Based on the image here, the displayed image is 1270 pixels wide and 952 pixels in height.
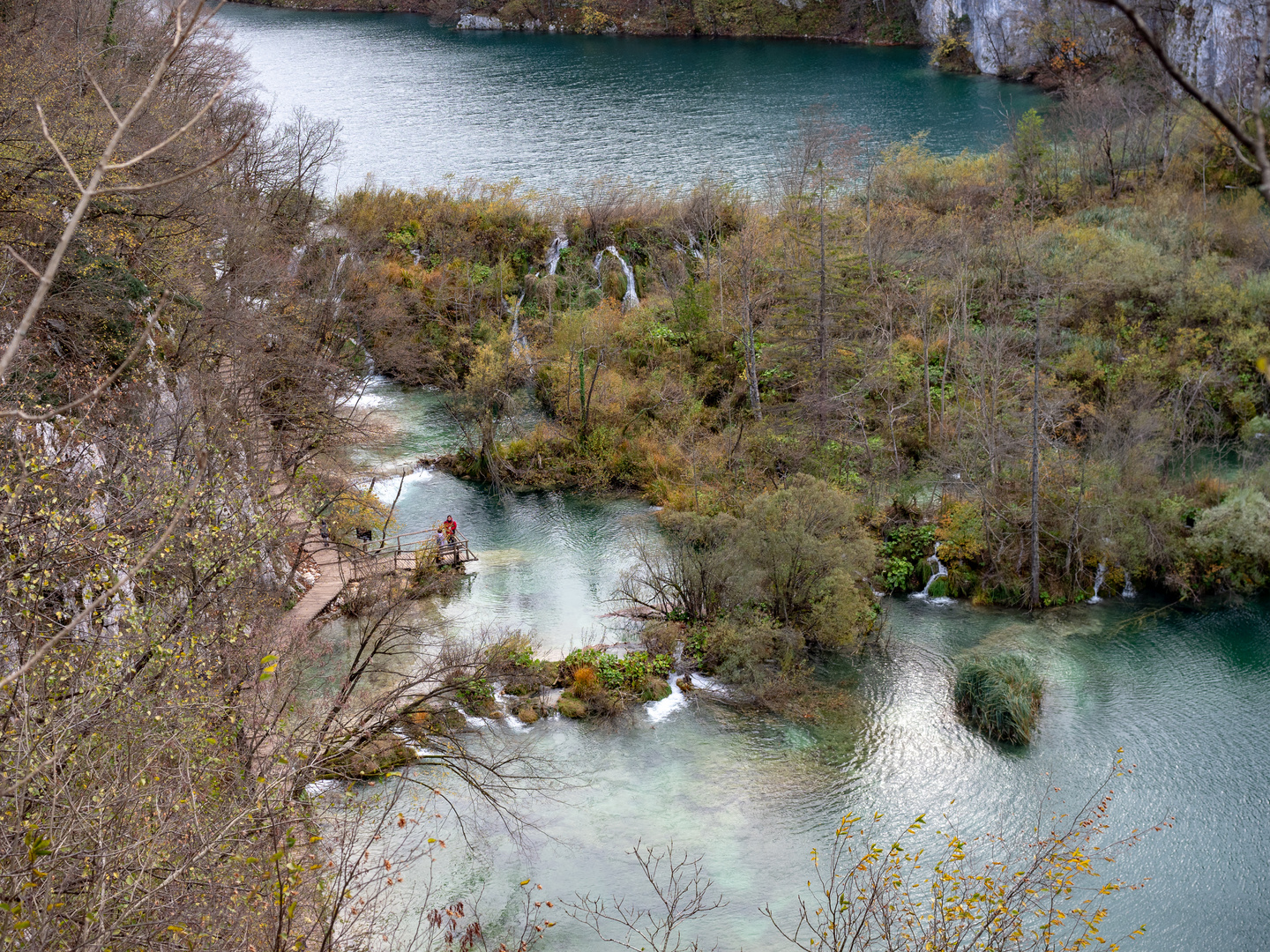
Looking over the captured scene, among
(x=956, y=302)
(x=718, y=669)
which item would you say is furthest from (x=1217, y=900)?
(x=956, y=302)

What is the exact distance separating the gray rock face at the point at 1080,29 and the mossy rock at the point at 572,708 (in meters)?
30.1

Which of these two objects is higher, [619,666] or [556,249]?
[556,249]

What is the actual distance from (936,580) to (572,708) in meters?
10.6

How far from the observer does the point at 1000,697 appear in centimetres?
2116

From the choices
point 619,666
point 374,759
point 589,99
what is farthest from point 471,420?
point 589,99

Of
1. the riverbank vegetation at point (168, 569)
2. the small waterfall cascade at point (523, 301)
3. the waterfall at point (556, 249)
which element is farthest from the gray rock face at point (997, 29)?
the riverbank vegetation at point (168, 569)

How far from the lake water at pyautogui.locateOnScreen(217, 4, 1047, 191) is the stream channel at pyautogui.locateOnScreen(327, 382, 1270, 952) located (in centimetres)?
2875

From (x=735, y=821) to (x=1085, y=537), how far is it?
12.9m

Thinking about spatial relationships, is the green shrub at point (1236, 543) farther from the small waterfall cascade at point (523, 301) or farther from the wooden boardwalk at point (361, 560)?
the small waterfall cascade at point (523, 301)

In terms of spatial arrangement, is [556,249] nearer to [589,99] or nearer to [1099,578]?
[589,99]

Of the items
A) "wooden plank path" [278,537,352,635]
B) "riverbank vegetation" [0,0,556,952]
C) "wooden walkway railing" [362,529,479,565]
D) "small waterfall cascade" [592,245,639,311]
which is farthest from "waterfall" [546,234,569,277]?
"wooden plank path" [278,537,352,635]

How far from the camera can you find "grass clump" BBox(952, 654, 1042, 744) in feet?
69.0

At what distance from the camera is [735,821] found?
18984 millimetres

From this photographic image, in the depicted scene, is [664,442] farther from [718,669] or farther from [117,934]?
[117,934]
